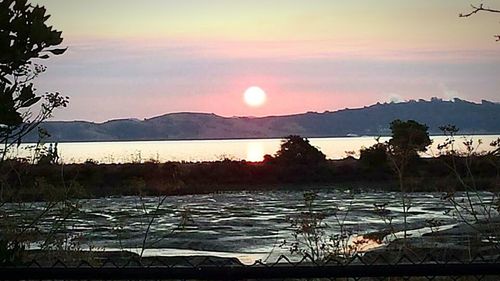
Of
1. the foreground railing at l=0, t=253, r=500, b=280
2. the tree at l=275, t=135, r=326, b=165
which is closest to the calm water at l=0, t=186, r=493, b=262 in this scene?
the foreground railing at l=0, t=253, r=500, b=280

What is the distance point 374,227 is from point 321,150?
3733 cm

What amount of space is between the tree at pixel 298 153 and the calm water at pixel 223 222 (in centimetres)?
1815

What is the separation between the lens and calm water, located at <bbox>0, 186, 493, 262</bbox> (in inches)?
783

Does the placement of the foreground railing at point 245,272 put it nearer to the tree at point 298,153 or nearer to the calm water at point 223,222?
the calm water at point 223,222

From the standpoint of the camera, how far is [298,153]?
6053 cm

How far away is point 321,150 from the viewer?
203ft

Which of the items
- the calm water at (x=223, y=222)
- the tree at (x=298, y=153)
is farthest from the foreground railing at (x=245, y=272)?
the tree at (x=298, y=153)

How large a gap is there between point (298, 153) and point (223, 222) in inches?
1272

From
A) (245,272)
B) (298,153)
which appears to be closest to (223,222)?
(245,272)

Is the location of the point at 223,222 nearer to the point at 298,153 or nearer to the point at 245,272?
Answer: the point at 245,272

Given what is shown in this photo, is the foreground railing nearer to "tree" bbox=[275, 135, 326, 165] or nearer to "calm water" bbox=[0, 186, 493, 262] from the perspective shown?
"calm water" bbox=[0, 186, 493, 262]

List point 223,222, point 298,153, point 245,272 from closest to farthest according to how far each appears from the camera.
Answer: point 245,272
point 223,222
point 298,153

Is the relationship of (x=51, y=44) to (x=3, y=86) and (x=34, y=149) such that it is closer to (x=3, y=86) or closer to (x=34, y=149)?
(x=3, y=86)

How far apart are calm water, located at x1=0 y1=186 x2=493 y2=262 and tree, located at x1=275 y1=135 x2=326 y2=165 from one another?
18146mm
